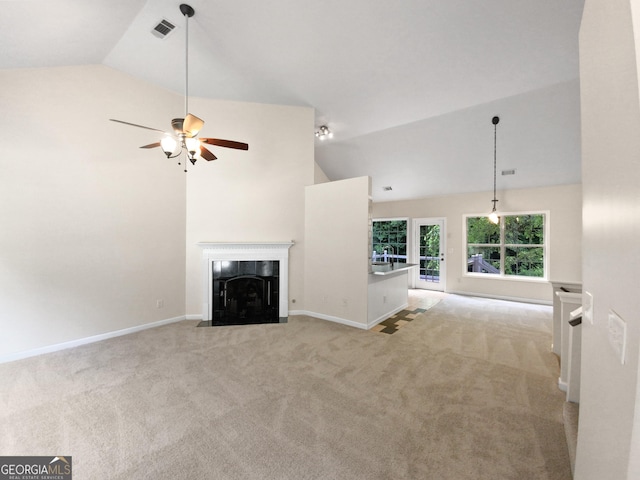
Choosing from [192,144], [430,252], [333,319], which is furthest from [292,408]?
[430,252]

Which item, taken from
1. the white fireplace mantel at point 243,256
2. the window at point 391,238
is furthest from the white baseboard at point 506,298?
the white fireplace mantel at point 243,256

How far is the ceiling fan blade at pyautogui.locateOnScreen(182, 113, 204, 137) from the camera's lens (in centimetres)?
250

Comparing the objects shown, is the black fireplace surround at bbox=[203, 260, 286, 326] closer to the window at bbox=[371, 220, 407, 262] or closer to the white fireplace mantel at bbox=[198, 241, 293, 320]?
the white fireplace mantel at bbox=[198, 241, 293, 320]

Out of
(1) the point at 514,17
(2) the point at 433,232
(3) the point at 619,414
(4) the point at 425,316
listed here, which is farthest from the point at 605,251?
(2) the point at 433,232

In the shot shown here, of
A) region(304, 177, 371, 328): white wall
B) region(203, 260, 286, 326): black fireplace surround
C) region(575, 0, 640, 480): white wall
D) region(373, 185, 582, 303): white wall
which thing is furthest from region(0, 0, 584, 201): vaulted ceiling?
region(203, 260, 286, 326): black fireplace surround

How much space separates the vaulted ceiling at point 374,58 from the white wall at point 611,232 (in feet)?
7.09

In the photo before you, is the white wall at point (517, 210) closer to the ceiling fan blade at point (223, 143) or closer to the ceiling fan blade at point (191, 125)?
the ceiling fan blade at point (223, 143)

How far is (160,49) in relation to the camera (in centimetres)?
333

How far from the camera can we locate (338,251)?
432cm

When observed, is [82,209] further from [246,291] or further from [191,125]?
[246,291]

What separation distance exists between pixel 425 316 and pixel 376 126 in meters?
3.84

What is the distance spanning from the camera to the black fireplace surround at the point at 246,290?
4.42m

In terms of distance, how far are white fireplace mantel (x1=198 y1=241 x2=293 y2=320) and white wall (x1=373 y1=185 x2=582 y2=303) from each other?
4.63 meters

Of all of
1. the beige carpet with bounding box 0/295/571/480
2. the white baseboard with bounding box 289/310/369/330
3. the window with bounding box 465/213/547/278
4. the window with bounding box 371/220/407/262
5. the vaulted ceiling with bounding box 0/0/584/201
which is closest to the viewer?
the beige carpet with bounding box 0/295/571/480
